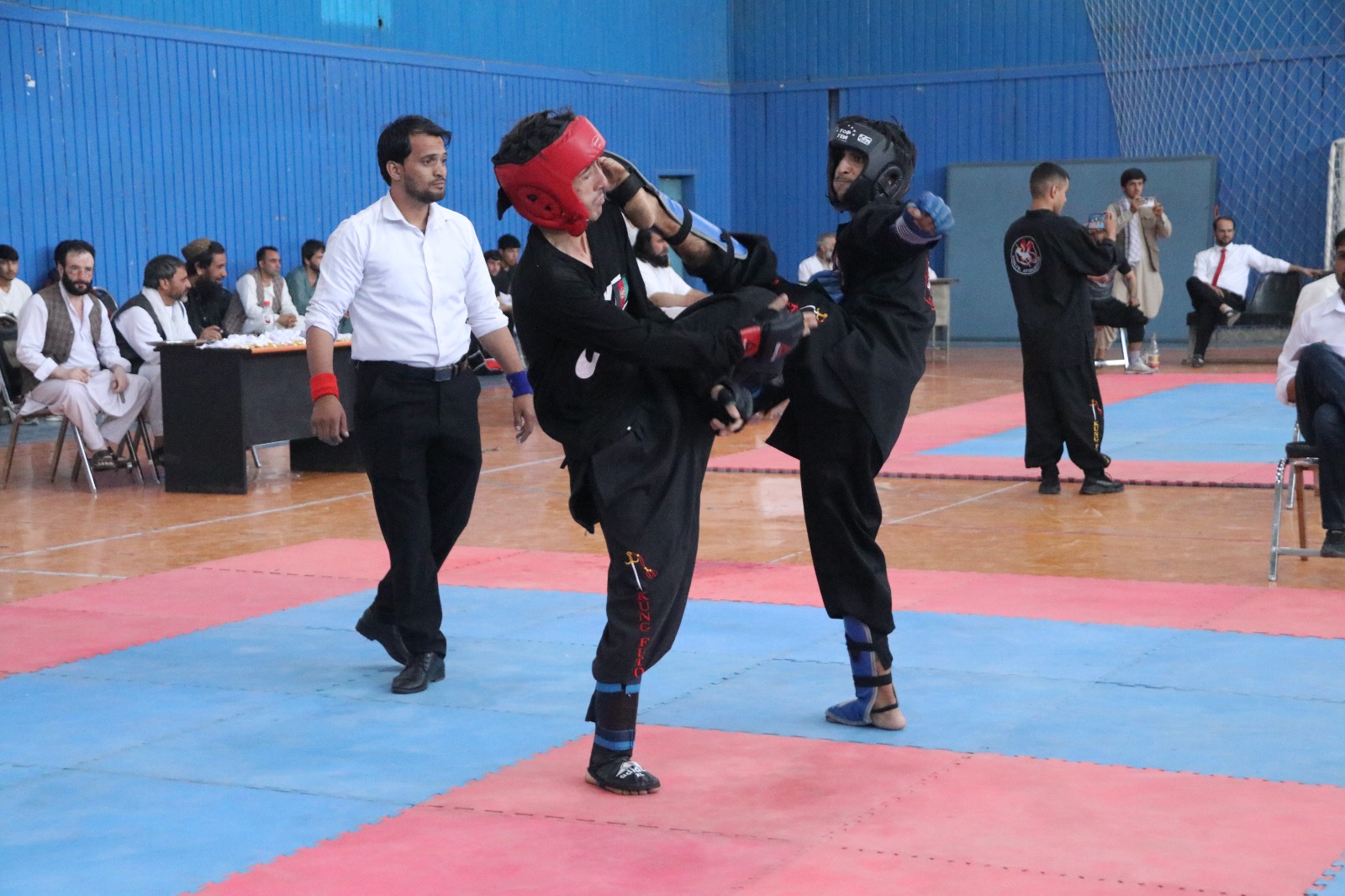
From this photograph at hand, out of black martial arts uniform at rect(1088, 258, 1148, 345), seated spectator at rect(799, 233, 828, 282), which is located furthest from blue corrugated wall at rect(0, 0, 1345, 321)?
black martial arts uniform at rect(1088, 258, 1148, 345)

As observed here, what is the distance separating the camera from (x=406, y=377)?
5.05 m

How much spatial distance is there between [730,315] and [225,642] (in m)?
2.86

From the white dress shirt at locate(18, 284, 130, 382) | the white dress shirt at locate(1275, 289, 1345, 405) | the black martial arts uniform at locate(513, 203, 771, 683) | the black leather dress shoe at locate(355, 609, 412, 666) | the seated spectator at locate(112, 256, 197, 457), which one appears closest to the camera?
the black martial arts uniform at locate(513, 203, 771, 683)

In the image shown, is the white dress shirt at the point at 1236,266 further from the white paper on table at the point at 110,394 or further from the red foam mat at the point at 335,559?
the red foam mat at the point at 335,559

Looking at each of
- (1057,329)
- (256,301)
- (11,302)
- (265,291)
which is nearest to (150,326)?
(11,302)

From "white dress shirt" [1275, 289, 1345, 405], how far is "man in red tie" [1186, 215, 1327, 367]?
11.2m

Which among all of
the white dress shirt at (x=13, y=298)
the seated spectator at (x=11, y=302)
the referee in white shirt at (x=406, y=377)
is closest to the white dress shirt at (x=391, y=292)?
the referee in white shirt at (x=406, y=377)

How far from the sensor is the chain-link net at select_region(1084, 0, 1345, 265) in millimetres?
18531

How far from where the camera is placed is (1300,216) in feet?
62.4

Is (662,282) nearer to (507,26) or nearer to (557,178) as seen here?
(557,178)

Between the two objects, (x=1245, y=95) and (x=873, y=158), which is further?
(x=1245, y=95)

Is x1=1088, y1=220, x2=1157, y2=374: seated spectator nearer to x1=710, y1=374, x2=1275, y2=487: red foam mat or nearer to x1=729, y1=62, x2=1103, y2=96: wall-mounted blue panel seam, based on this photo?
x1=710, y1=374, x2=1275, y2=487: red foam mat

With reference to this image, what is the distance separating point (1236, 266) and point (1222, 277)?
20cm

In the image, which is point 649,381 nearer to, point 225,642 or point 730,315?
point 730,315
